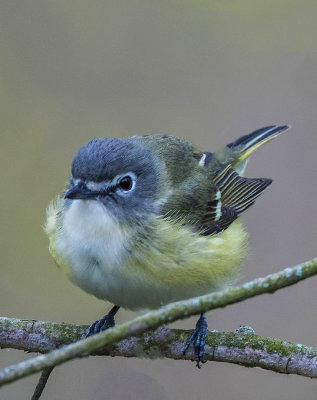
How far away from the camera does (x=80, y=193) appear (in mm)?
3408

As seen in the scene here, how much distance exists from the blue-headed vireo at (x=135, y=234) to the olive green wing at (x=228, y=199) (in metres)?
0.02

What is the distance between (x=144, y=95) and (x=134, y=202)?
125 inches

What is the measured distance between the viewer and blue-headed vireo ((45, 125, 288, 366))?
11.5 feet

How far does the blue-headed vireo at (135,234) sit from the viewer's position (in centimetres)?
350

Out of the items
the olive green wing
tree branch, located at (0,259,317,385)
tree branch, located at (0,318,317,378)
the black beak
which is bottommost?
tree branch, located at (0,259,317,385)

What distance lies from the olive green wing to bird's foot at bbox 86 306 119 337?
2.29 ft

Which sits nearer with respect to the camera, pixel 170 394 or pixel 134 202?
pixel 134 202

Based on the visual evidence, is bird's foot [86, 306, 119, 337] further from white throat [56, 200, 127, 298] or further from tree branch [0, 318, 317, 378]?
white throat [56, 200, 127, 298]

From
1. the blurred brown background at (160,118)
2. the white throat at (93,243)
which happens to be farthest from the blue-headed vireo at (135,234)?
the blurred brown background at (160,118)

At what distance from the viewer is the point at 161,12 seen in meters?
7.29

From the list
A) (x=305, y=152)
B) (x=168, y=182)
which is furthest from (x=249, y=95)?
(x=168, y=182)

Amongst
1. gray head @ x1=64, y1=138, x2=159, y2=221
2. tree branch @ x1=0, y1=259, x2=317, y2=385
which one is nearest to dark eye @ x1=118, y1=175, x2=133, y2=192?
gray head @ x1=64, y1=138, x2=159, y2=221

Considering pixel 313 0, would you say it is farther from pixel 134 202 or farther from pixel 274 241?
pixel 134 202

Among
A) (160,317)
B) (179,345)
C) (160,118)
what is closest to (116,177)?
(179,345)
